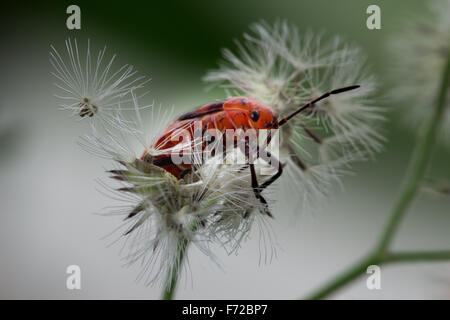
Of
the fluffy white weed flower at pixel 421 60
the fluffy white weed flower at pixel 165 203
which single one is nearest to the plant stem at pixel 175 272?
the fluffy white weed flower at pixel 165 203

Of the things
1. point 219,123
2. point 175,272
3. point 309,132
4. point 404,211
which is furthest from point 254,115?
point 404,211

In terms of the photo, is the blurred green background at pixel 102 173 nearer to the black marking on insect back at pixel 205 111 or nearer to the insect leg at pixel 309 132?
the insect leg at pixel 309 132

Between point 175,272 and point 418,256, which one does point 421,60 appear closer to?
point 418,256

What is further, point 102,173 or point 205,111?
point 102,173

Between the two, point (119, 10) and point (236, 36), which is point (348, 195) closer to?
point (236, 36)

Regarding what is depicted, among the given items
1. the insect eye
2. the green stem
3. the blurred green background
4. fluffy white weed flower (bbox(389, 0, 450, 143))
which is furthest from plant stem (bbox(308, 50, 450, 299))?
the blurred green background

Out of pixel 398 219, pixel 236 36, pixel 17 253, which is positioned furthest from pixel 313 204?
→ pixel 236 36
